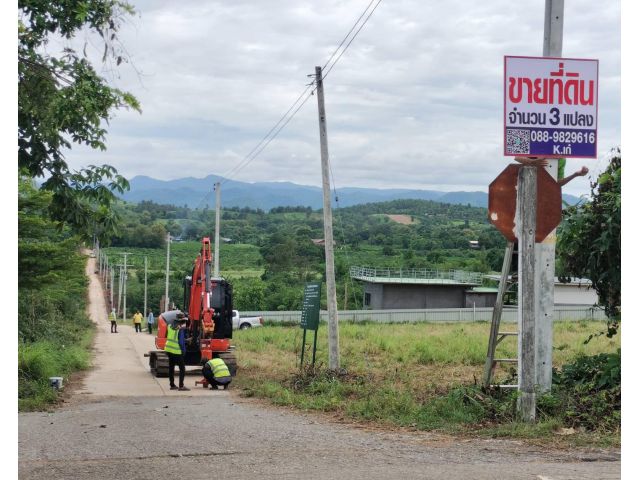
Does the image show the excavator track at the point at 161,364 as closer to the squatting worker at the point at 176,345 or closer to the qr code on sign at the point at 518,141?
the squatting worker at the point at 176,345

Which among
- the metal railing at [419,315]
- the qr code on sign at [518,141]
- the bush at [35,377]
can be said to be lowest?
the metal railing at [419,315]

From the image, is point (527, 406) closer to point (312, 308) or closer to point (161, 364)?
point (312, 308)

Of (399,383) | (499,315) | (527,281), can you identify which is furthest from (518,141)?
(399,383)

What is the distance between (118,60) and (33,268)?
1757 cm

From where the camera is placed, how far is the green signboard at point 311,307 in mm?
19500

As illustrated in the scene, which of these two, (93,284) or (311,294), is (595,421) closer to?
(311,294)

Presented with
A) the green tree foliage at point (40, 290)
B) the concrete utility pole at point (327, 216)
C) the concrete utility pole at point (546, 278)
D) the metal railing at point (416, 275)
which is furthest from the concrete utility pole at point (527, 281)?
the metal railing at point (416, 275)

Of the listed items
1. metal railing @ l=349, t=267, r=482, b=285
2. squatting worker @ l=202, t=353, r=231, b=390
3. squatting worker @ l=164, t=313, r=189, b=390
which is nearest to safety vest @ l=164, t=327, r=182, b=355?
squatting worker @ l=164, t=313, r=189, b=390

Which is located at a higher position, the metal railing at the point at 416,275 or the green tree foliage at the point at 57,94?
the green tree foliage at the point at 57,94

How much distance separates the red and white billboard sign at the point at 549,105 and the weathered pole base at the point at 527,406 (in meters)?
3.13

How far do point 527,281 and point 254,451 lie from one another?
13.5 ft

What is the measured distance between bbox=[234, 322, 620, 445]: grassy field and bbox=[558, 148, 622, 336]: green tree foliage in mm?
2158

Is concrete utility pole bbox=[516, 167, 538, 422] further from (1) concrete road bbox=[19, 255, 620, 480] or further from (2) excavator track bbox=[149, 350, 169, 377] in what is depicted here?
(2) excavator track bbox=[149, 350, 169, 377]

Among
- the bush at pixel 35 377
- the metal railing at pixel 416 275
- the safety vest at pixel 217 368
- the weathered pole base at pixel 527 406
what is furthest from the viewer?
the metal railing at pixel 416 275
